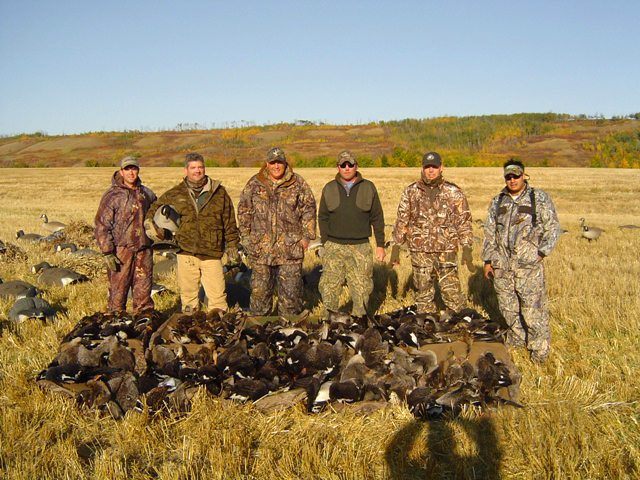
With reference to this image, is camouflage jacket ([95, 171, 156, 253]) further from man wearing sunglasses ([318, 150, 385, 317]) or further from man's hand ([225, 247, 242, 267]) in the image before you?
man wearing sunglasses ([318, 150, 385, 317])

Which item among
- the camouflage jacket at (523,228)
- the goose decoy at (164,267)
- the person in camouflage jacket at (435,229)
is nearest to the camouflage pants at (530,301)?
the camouflage jacket at (523,228)

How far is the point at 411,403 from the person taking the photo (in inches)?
174

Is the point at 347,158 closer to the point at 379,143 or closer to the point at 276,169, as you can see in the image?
the point at 276,169

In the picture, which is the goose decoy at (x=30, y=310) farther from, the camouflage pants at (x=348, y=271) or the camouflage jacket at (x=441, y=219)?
the camouflage jacket at (x=441, y=219)

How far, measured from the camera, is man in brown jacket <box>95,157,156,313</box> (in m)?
6.64

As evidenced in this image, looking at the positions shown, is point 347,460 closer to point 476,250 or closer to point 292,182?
point 292,182

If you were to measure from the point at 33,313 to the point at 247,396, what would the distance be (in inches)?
159

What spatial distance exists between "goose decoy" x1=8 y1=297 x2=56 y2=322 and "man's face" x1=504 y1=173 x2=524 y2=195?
239 inches

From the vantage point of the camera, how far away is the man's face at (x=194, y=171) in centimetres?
629

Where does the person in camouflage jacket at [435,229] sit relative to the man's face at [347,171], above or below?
below

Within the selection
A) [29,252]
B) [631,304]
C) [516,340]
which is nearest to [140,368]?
[516,340]

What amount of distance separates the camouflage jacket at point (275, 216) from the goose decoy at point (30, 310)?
2968mm

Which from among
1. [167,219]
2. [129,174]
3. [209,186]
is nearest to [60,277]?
[129,174]

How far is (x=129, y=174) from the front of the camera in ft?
21.8
